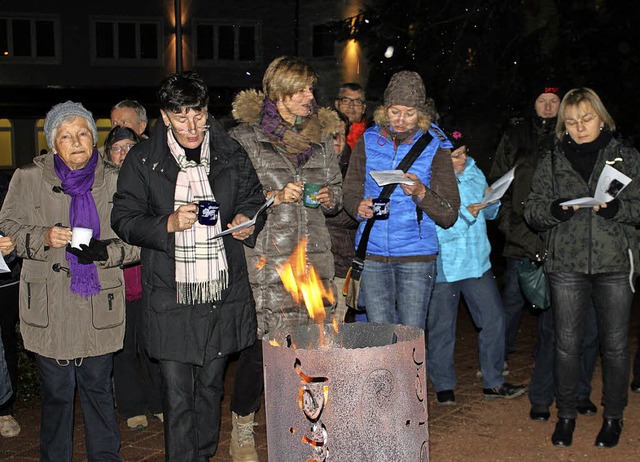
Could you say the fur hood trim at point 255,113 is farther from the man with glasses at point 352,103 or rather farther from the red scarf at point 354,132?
the man with glasses at point 352,103

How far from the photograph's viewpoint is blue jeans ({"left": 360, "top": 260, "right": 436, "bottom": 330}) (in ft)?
22.3

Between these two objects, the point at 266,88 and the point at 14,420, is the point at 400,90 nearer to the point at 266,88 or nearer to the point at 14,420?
the point at 266,88

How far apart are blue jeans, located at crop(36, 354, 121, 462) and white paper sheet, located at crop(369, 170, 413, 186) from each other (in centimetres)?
199

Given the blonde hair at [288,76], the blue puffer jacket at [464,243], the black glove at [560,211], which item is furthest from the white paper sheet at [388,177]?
the blue puffer jacket at [464,243]

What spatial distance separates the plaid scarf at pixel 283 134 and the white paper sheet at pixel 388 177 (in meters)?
0.45

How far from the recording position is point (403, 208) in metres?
6.75

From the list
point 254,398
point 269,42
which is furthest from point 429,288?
point 269,42

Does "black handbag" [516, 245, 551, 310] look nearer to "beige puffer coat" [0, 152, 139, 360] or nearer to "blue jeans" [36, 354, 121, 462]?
"beige puffer coat" [0, 152, 139, 360]

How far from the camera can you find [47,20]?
37781 mm

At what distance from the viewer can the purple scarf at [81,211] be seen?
566cm

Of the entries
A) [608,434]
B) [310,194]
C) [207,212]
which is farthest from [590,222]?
[207,212]

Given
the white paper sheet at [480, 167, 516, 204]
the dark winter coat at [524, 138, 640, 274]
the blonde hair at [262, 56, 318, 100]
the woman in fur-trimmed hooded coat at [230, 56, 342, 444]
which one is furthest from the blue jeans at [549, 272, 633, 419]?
the blonde hair at [262, 56, 318, 100]

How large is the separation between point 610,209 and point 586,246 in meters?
0.31

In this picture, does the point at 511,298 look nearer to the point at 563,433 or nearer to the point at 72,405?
the point at 563,433
